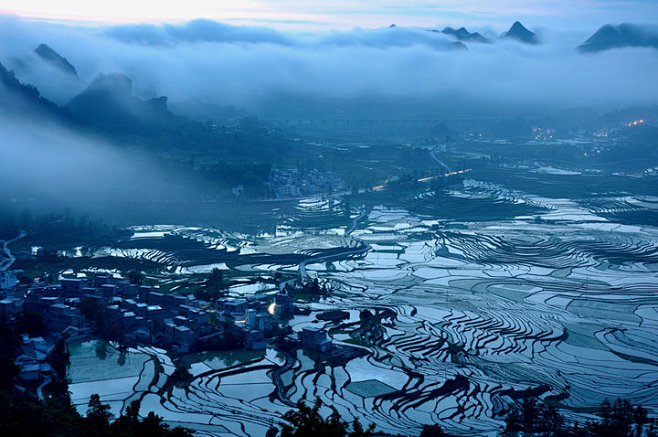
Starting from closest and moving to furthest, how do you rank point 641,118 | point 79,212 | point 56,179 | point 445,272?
point 445,272 → point 79,212 → point 56,179 → point 641,118

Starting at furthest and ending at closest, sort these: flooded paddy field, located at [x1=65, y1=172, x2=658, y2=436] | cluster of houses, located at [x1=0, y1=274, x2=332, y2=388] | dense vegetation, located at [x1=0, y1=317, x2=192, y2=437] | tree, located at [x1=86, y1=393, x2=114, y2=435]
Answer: cluster of houses, located at [x1=0, y1=274, x2=332, y2=388]
flooded paddy field, located at [x1=65, y1=172, x2=658, y2=436]
tree, located at [x1=86, y1=393, x2=114, y2=435]
dense vegetation, located at [x1=0, y1=317, x2=192, y2=437]

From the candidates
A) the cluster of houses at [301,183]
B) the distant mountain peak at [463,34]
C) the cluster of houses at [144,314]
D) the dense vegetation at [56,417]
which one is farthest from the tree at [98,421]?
the distant mountain peak at [463,34]

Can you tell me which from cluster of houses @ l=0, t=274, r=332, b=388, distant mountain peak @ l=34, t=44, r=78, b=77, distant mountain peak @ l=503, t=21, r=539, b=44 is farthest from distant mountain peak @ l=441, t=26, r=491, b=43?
cluster of houses @ l=0, t=274, r=332, b=388

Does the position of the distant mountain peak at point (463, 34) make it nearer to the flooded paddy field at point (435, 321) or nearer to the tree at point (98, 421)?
the flooded paddy field at point (435, 321)

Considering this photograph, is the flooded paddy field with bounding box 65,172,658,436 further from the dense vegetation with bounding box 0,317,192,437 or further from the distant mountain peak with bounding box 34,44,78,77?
the distant mountain peak with bounding box 34,44,78,77

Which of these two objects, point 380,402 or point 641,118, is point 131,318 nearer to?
point 380,402

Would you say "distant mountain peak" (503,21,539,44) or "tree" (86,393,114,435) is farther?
"distant mountain peak" (503,21,539,44)

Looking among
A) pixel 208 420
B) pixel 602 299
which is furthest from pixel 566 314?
pixel 208 420
